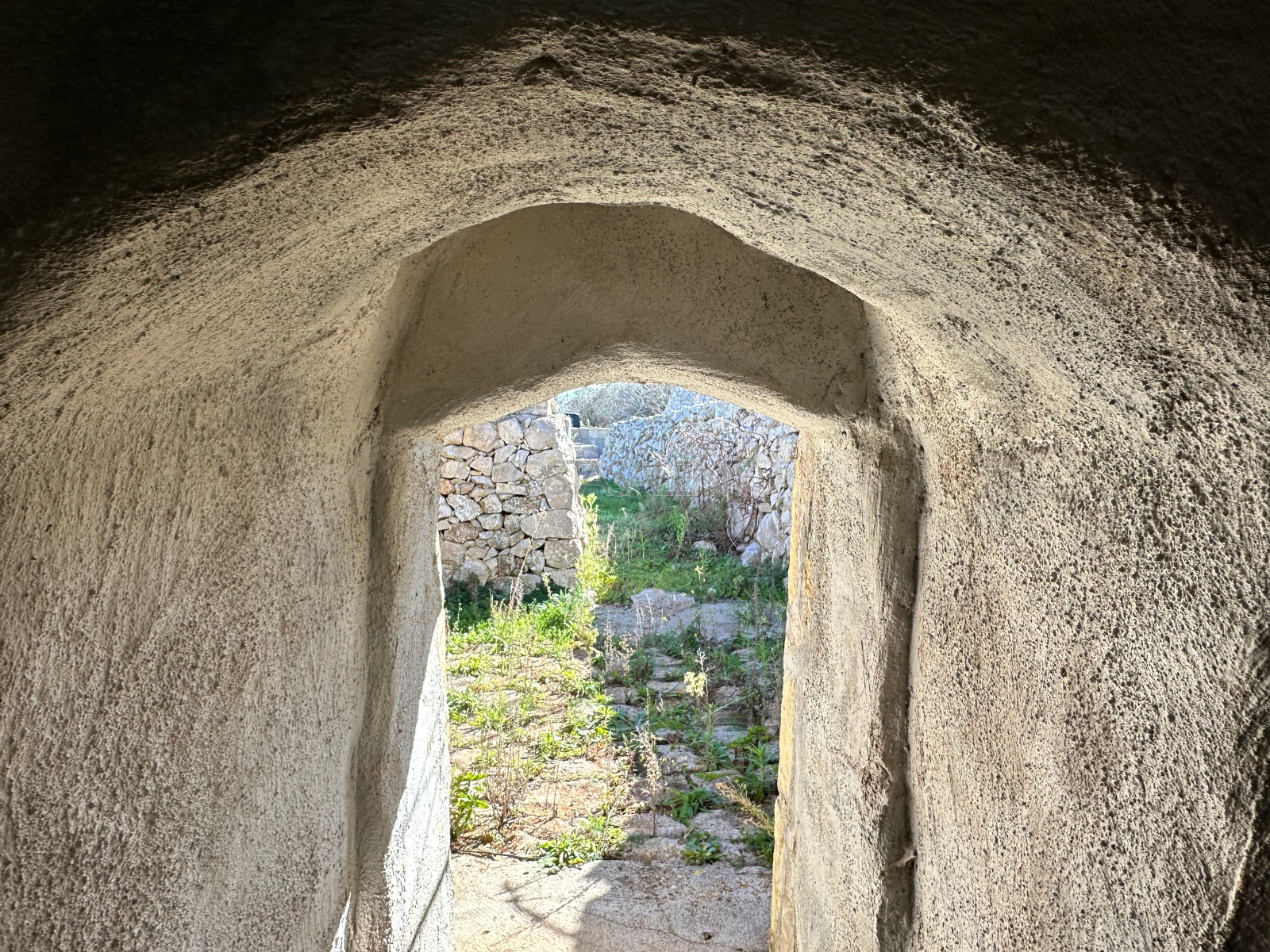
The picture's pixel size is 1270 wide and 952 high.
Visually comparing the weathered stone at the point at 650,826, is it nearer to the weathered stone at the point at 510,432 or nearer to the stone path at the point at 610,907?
the stone path at the point at 610,907

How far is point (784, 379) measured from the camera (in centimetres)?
207

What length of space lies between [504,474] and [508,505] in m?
0.26

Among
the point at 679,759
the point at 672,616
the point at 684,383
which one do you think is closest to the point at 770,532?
the point at 672,616

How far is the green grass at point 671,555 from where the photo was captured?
7.79 m

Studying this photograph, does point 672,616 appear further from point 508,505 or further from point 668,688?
point 508,505

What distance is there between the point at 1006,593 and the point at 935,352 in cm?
40

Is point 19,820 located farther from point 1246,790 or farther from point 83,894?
point 1246,790

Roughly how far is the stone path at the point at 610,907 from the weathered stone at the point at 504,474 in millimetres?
3658

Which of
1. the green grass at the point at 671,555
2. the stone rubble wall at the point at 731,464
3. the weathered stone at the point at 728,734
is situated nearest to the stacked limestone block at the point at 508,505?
the green grass at the point at 671,555

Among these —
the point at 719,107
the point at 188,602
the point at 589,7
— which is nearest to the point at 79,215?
the point at 589,7

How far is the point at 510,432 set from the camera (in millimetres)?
7621

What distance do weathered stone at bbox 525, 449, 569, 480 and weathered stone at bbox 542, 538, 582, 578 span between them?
54cm

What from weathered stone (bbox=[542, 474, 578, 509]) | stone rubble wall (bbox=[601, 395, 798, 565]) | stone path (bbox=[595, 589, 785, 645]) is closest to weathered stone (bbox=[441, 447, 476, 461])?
weathered stone (bbox=[542, 474, 578, 509])

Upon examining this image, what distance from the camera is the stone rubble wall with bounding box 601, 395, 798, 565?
8422 millimetres
